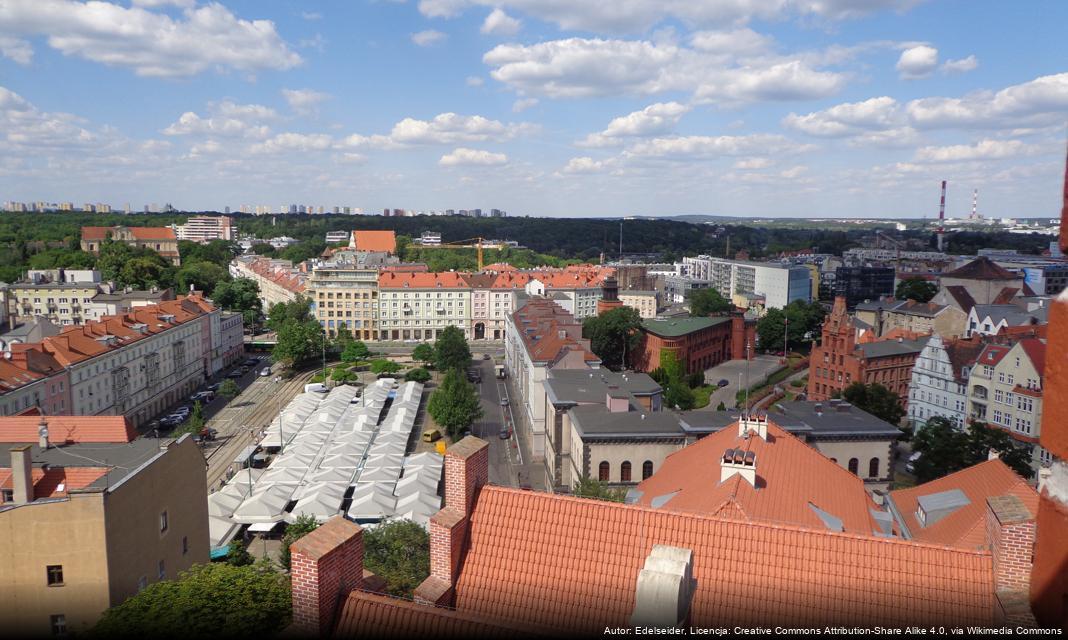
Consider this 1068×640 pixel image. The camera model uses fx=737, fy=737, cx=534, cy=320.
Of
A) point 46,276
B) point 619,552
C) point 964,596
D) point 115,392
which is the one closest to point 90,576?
point 619,552

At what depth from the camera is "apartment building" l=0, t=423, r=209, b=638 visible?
18.8 metres

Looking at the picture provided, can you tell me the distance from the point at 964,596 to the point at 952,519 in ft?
39.8

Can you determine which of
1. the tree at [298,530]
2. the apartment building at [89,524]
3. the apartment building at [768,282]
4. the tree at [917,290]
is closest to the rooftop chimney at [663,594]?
the apartment building at [89,524]

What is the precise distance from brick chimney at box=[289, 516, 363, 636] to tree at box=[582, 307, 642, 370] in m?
60.6

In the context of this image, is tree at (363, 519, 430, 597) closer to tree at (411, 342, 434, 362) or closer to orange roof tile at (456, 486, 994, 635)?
orange roof tile at (456, 486, 994, 635)

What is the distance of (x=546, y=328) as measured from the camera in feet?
193

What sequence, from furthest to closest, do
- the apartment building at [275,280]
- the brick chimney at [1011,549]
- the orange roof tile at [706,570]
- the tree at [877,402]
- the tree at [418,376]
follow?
1. the apartment building at [275,280]
2. the tree at [418,376]
3. the tree at [877,402]
4. the orange roof tile at [706,570]
5. the brick chimney at [1011,549]

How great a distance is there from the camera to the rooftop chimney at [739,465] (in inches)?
849

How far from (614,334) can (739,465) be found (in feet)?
164

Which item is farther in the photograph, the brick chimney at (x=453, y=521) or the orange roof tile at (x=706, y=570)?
Result: the brick chimney at (x=453, y=521)

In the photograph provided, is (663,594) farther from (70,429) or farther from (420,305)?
(420,305)

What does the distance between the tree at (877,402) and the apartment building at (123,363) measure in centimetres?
5103

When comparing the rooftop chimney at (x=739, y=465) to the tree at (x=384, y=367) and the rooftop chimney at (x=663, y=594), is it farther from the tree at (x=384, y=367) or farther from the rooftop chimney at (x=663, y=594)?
the tree at (x=384, y=367)

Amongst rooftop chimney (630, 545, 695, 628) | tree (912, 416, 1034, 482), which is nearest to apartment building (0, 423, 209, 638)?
rooftop chimney (630, 545, 695, 628)
